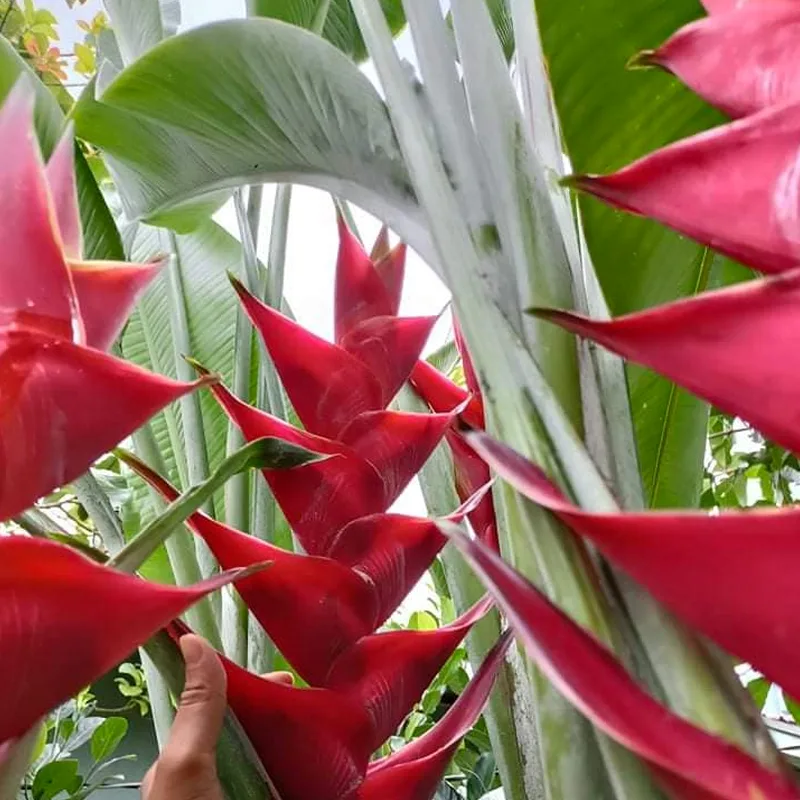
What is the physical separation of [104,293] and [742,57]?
0.16 meters

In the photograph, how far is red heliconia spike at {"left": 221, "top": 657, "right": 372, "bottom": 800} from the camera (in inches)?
9.4

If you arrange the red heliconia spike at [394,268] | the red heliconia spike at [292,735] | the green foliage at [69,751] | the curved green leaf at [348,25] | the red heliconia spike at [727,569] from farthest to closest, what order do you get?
the green foliage at [69,751] → the curved green leaf at [348,25] → the red heliconia spike at [394,268] → the red heliconia spike at [292,735] → the red heliconia spike at [727,569]

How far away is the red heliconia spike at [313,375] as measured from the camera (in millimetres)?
296

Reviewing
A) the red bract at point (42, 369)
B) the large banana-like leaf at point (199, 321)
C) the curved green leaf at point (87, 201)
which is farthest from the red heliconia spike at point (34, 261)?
the large banana-like leaf at point (199, 321)

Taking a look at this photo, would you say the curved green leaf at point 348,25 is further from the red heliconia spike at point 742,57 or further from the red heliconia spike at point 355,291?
the red heliconia spike at point 742,57

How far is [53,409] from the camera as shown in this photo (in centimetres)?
17

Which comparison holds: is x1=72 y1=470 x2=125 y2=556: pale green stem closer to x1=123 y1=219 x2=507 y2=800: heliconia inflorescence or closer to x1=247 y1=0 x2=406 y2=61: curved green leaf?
x1=123 y1=219 x2=507 y2=800: heliconia inflorescence

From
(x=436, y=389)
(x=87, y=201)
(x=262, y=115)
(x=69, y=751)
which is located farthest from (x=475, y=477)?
(x=69, y=751)

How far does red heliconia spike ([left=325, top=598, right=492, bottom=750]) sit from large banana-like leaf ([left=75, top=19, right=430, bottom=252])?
0.11 m

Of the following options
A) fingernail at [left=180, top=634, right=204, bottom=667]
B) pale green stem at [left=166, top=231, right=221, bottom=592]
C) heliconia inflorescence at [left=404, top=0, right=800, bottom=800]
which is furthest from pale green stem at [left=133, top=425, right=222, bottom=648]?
heliconia inflorescence at [left=404, top=0, right=800, bottom=800]

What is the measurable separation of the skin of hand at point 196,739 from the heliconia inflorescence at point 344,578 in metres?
0.03

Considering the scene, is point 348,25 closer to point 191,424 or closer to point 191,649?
point 191,424

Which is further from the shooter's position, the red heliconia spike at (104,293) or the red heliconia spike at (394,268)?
the red heliconia spike at (394,268)

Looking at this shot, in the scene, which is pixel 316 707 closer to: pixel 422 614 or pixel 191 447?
pixel 191 447
